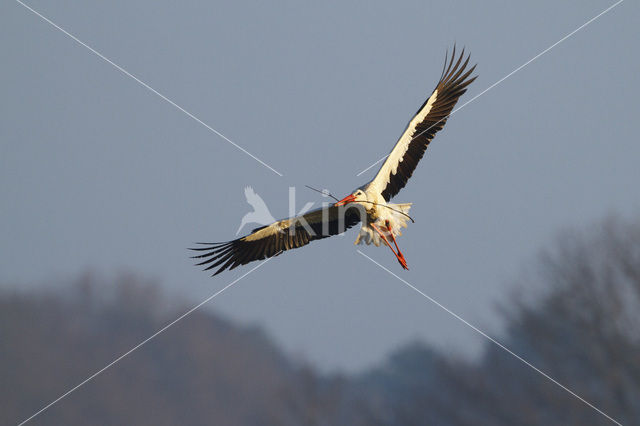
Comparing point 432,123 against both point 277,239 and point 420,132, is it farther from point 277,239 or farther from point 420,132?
point 277,239

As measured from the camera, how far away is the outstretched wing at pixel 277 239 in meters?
7.91

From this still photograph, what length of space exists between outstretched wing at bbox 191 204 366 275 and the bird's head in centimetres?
45

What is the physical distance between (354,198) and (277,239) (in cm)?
104

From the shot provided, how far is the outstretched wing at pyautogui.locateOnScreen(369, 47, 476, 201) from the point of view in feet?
25.5

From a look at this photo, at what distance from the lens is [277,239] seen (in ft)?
26.3

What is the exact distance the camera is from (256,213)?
850 cm

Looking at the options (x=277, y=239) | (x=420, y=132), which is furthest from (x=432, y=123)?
(x=277, y=239)

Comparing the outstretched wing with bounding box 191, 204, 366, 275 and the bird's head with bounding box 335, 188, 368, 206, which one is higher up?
the bird's head with bounding box 335, 188, 368, 206

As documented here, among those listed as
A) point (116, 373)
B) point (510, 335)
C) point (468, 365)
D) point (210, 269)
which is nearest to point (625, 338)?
point (510, 335)

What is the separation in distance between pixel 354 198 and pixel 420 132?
1119 millimetres

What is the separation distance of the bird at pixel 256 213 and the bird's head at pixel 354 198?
115cm

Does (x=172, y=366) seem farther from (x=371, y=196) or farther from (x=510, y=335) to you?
(x=371, y=196)

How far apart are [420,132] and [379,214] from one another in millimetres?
1047

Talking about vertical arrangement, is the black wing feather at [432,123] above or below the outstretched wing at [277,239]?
above
